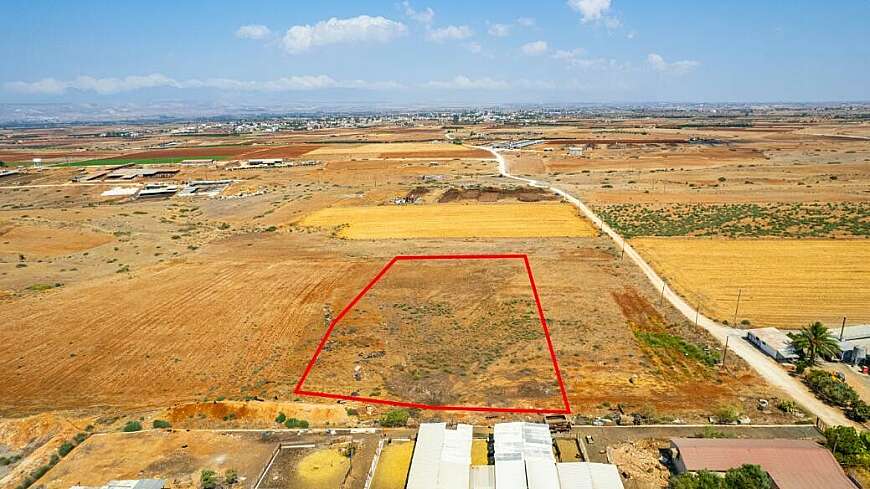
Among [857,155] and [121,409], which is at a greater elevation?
[857,155]

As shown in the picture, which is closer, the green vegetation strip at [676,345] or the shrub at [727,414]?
the shrub at [727,414]

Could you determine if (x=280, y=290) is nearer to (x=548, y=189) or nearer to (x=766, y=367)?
(x=766, y=367)

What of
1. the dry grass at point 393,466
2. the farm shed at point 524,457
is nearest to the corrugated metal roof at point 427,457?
the dry grass at point 393,466

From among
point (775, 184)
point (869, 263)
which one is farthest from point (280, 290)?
point (775, 184)

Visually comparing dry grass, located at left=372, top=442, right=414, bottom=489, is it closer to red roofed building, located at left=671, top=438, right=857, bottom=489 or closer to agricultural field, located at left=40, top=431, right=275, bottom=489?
agricultural field, located at left=40, top=431, right=275, bottom=489

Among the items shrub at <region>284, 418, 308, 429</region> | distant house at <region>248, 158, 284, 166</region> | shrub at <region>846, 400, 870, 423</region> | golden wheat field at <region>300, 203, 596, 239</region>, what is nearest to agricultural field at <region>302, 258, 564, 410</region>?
shrub at <region>284, 418, 308, 429</region>

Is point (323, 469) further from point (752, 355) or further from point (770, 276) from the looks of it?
point (770, 276)

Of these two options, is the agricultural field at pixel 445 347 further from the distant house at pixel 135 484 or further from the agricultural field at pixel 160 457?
the distant house at pixel 135 484
